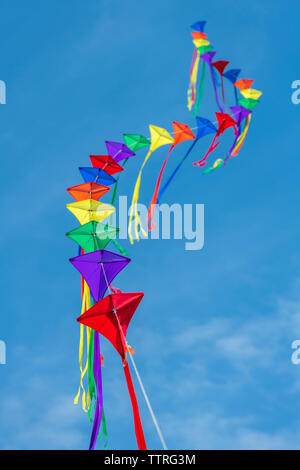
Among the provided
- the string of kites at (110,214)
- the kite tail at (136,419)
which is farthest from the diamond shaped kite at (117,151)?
the kite tail at (136,419)

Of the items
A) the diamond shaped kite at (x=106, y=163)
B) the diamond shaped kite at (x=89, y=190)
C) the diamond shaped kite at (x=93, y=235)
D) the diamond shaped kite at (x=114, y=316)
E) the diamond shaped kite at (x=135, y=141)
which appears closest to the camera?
the diamond shaped kite at (x=114, y=316)

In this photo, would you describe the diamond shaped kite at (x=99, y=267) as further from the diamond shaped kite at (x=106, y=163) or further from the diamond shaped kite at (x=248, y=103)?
the diamond shaped kite at (x=248, y=103)

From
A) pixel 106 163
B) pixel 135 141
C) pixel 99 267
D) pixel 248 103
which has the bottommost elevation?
pixel 99 267

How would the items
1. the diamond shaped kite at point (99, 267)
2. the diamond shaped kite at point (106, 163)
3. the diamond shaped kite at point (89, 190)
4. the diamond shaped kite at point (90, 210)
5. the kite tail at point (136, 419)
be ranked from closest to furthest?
the kite tail at point (136, 419), the diamond shaped kite at point (99, 267), the diamond shaped kite at point (90, 210), the diamond shaped kite at point (89, 190), the diamond shaped kite at point (106, 163)

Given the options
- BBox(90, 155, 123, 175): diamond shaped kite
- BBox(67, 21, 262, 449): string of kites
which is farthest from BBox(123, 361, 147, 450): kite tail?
BBox(90, 155, 123, 175): diamond shaped kite

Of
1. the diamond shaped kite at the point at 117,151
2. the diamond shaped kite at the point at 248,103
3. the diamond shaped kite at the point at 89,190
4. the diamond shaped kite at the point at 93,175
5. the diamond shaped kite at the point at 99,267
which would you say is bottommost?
the diamond shaped kite at the point at 99,267

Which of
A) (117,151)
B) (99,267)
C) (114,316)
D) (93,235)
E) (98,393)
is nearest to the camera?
(114,316)

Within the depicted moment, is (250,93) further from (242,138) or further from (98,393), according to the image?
(98,393)

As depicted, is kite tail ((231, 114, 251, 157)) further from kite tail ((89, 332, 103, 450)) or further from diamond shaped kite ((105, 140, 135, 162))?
kite tail ((89, 332, 103, 450))

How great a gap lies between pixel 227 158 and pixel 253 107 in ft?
4.78

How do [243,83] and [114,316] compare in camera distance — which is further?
[243,83]

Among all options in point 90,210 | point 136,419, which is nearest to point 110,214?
point 90,210

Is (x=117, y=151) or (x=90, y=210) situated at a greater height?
(x=117, y=151)

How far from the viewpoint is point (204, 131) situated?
13.0 metres
